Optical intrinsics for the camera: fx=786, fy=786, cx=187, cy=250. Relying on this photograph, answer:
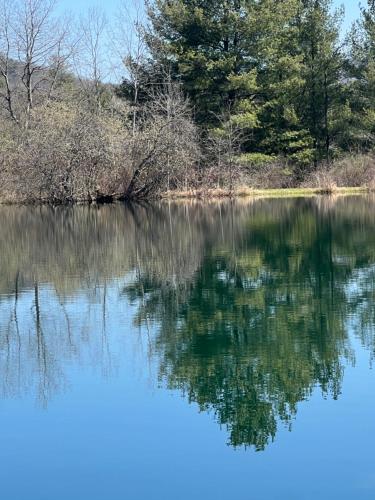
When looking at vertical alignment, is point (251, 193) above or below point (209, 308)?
above

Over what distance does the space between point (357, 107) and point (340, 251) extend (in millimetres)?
33715

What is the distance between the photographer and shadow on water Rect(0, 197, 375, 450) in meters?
8.00

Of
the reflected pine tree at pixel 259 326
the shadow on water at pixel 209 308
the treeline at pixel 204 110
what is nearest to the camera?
the reflected pine tree at pixel 259 326

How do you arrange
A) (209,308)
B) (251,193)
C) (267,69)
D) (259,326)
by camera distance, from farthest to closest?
(267,69) < (251,193) < (209,308) < (259,326)

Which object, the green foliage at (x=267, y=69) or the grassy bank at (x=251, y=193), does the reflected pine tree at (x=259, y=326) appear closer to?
the grassy bank at (x=251, y=193)

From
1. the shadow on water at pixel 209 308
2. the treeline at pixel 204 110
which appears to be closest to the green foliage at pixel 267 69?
the treeline at pixel 204 110

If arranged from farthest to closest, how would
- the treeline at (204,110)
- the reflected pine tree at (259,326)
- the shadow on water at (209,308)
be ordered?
1. the treeline at (204,110)
2. the shadow on water at (209,308)
3. the reflected pine tree at (259,326)

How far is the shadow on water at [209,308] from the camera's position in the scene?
8.00 m

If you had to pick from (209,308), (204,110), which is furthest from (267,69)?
(209,308)

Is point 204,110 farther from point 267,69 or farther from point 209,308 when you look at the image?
point 209,308

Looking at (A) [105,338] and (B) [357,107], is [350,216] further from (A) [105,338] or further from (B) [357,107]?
(B) [357,107]

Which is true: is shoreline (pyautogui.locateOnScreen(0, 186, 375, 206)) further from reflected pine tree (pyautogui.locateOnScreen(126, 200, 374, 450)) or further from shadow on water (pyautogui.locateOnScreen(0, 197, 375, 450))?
reflected pine tree (pyautogui.locateOnScreen(126, 200, 374, 450))

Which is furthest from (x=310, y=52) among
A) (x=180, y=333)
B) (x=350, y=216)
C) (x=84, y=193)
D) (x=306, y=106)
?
(x=180, y=333)

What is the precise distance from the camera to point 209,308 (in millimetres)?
11820
